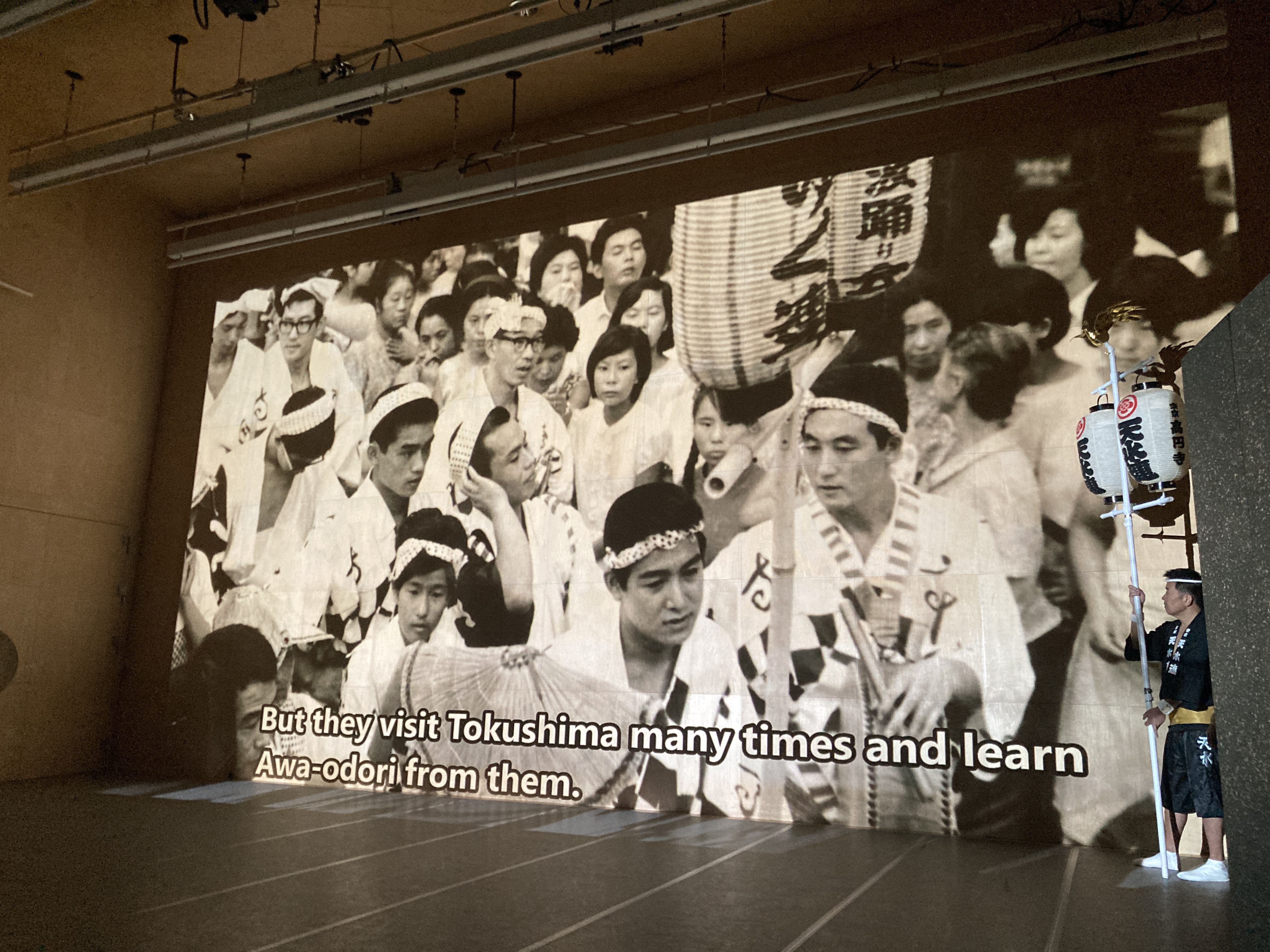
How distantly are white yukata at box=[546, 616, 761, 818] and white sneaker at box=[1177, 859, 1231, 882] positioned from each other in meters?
2.39

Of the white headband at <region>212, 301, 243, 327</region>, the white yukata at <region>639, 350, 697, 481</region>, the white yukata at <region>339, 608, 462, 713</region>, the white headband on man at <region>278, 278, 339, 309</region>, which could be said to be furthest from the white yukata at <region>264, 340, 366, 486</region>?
the white yukata at <region>639, 350, 697, 481</region>

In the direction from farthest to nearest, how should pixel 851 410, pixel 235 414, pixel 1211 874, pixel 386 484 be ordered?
pixel 235 414 < pixel 386 484 < pixel 851 410 < pixel 1211 874

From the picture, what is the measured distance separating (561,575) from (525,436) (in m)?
1.09

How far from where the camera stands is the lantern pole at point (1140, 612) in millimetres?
4359

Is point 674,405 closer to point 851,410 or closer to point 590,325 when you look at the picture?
point 590,325

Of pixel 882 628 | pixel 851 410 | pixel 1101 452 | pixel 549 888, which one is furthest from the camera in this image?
pixel 851 410

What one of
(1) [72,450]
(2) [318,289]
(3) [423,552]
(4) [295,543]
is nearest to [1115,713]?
(3) [423,552]

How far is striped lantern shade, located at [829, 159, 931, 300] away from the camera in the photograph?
6.19 metres

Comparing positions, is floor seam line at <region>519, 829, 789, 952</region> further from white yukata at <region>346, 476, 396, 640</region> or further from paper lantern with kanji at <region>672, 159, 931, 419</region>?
white yukata at <region>346, 476, 396, 640</region>

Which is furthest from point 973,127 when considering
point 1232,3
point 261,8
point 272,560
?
point 272,560

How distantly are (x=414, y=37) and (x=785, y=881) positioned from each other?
→ 196 inches

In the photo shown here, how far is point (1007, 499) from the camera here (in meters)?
5.61

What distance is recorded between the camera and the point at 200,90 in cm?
744

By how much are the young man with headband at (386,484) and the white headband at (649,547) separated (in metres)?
1.82
